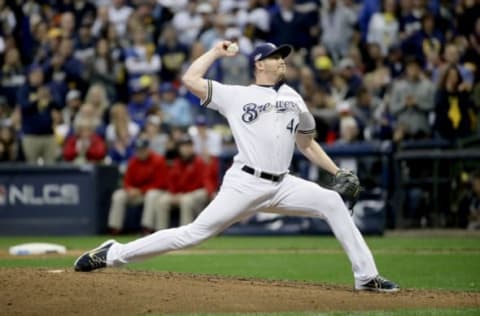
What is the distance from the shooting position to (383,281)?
27.5ft

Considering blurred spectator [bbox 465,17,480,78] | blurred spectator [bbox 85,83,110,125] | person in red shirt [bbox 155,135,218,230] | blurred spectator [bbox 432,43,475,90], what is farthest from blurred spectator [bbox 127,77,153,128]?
blurred spectator [bbox 465,17,480,78]

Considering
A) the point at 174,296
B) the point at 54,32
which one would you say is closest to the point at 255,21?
the point at 54,32

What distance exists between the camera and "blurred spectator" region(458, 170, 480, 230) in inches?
615

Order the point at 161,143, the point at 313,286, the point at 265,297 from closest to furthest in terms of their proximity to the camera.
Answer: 1. the point at 265,297
2. the point at 313,286
3. the point at 161,143

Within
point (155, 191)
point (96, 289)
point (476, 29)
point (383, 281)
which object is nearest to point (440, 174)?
point (476, 29)

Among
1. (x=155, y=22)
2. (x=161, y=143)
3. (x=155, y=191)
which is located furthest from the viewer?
(x=155, y=22)

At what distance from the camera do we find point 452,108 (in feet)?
53.9

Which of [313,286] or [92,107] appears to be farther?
[92,107]

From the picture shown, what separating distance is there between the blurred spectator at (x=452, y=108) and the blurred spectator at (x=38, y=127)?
735cm

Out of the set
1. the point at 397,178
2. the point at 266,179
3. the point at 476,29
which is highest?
the point at 476,29

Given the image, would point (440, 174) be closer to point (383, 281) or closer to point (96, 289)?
point (383, 281)

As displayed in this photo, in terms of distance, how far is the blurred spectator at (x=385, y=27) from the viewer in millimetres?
18938

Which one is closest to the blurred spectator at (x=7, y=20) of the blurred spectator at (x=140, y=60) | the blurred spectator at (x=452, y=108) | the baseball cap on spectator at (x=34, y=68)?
the baseball cap on spectator at (x=34, y=68)

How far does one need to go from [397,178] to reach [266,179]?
8.58m
